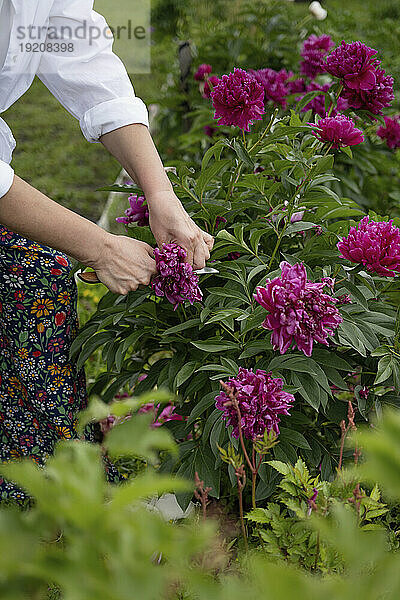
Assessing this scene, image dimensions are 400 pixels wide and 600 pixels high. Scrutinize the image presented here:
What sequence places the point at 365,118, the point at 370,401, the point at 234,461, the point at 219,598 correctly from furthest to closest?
1. the point at 365,118
2. the point at 370,401
3. the point at 234,461
4. the point at 219,598

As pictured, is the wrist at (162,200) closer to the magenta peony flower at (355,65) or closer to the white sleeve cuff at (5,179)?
the white sleeve cuff at (5,179)

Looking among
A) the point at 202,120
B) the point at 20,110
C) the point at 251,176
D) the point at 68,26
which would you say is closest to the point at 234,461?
the point at 251,176

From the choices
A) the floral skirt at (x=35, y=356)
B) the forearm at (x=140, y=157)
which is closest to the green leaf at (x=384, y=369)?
the forearm at (x=140, y=157)

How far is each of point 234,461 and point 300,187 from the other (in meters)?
0.78

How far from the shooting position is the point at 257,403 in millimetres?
1155

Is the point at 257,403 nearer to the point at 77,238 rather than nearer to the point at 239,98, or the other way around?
the point at 77,238

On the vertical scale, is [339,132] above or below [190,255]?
above

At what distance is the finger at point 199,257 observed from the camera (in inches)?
59.5

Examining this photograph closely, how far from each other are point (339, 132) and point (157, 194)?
464 millimetres

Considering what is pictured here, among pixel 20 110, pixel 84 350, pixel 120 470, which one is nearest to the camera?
pixel 84 350

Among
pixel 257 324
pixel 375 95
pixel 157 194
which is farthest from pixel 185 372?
pixel 375 95

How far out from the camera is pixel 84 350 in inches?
66.7

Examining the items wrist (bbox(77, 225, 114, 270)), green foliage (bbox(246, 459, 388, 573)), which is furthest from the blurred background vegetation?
green foliage (bbox(246, 459, 388, 573))

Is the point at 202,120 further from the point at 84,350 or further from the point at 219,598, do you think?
the point at 219,598
